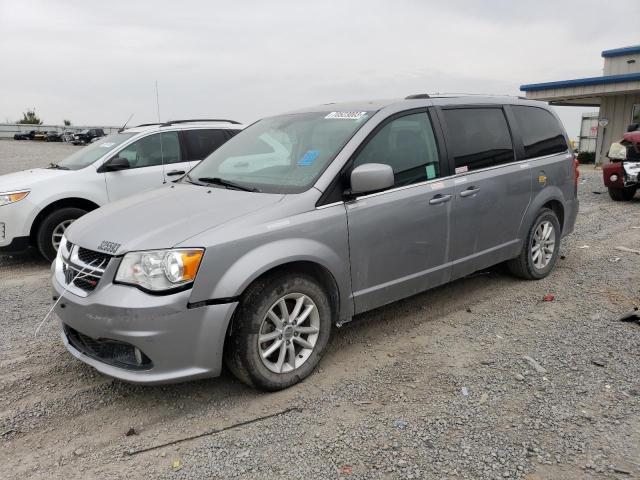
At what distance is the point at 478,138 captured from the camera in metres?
4.64

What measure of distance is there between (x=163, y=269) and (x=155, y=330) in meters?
0.34

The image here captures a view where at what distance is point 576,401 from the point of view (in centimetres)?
318

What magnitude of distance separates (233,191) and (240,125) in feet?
16.5

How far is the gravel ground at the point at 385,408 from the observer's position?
269 cm

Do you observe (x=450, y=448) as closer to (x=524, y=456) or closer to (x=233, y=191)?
(x=524, y=456)

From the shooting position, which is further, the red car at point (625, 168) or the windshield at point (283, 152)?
the red car at point (625, 168)

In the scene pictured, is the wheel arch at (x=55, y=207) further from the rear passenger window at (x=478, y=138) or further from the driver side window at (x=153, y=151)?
the rear passenger window at (x=478, y=138)

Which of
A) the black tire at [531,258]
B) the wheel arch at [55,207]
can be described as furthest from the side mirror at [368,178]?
the wheel arch at [55,207]

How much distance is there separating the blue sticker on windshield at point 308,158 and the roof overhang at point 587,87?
16299mm

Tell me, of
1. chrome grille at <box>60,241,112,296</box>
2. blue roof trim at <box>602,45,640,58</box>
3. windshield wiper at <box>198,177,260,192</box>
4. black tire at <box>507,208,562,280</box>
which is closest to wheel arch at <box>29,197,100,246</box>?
windshield wiper at <box>198,177,260,192</box>

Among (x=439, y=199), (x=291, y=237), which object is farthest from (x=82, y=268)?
(x=439, y=199)

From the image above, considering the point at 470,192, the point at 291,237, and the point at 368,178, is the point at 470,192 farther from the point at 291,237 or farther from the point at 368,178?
the point at 291,237

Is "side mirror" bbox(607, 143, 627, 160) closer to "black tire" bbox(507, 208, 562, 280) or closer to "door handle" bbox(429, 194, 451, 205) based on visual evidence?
"black tire" bbox(507, 208, 562, 280)

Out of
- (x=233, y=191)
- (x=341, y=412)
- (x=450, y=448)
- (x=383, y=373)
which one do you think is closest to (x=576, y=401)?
(x=450, y=448)
